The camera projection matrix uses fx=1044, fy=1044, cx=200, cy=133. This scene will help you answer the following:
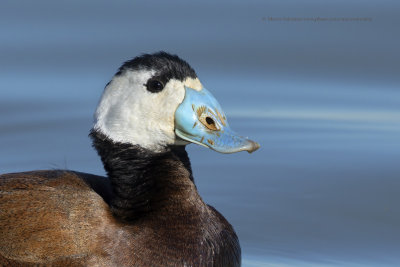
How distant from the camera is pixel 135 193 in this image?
5.66 meters

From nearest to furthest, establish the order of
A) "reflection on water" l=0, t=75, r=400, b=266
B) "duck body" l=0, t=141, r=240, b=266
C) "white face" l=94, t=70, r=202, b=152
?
"duck body" l=0, t=141, r=240, b=266 < "white face" l=94, t=70, r=202, b=152 < "reflection on water" l=0, t=75, r=400, b=266

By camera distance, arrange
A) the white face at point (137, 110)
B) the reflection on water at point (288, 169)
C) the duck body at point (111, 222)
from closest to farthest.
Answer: the duck body at point (111, 222)
the white face at point (137, 110)
the reflection on water at point (288, 169)

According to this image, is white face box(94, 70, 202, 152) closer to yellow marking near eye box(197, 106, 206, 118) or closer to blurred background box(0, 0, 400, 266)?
yellow marking near eye box(197, 106, 206, 118)

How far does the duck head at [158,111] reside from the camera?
5535mm

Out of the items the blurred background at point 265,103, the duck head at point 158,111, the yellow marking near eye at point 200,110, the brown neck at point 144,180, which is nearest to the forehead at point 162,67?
the duck head at point 158,111

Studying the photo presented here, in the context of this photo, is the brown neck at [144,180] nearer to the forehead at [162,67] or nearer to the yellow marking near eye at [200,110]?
the yellow marking near eye at [200,110]

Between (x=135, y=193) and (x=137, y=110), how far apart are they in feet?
1.52

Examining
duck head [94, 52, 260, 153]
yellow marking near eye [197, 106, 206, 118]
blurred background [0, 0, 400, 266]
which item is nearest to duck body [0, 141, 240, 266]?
duck head [94, 52, 260, 153]

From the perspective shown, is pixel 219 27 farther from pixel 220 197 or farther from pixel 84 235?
pixel 84 235

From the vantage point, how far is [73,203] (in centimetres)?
550

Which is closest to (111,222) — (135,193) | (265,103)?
(135,193)

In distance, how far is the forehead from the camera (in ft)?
18.2

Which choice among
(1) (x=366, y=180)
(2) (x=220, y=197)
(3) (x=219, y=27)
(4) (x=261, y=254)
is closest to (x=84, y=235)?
(4) (x=261, y=254)

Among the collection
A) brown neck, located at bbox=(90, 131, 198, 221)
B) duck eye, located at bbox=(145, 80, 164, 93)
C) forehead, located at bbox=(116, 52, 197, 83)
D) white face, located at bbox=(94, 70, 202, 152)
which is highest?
forehead, located at bbox=(116, 52, 197, 83)
